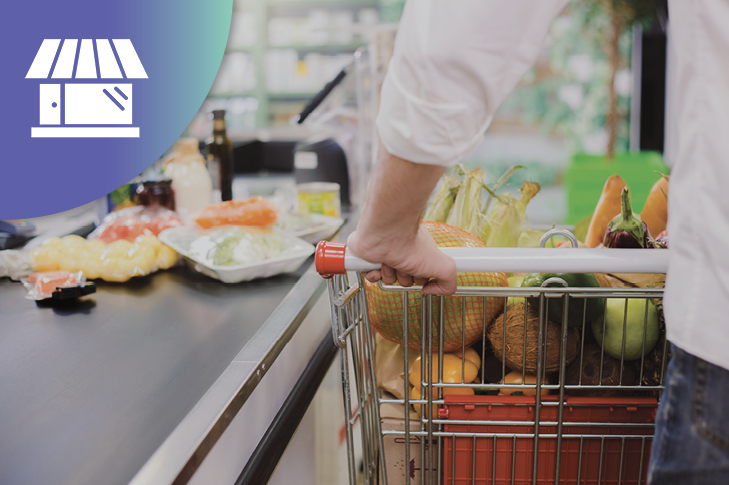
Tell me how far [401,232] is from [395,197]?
7cm

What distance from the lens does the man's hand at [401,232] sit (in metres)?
0.59

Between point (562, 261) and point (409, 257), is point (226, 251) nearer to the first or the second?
point (409, 257)

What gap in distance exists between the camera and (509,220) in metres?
1.12

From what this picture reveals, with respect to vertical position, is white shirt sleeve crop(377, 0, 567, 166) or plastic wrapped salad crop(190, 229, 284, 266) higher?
white shirt sleeve crop(377, 0, 567, 166)

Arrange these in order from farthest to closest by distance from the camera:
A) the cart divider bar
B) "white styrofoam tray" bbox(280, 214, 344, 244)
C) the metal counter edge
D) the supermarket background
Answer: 1. the supermarket background
2. "white styrofoam tray" bbox(280, 214, 344, 244)
3. the cart divider bar
4. the metal counter edge

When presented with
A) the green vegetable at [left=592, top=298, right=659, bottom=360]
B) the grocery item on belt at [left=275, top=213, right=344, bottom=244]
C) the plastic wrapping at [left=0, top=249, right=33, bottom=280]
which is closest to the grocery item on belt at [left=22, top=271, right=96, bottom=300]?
the plastic wrapping at [left=0, top=249, right=33, bottom=280]

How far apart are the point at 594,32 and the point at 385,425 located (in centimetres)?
405

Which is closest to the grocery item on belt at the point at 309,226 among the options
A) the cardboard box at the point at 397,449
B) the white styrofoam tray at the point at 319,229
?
the white styrofoam tray at the point at 319,229

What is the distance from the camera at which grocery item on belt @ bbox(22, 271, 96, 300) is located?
1.11m

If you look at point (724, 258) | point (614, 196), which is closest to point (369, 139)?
point (614, 196)

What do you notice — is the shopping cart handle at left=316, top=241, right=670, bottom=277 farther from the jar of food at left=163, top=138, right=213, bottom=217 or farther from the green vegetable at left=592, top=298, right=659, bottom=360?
the jar of food at left=163, top=138, right=213, bottom=217

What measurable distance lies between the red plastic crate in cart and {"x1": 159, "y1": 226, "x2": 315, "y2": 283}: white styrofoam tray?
0.50m

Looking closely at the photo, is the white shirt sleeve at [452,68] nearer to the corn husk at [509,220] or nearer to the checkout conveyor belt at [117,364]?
the checkout conveyor belt at [117,364]

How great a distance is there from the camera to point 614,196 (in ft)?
3.62
